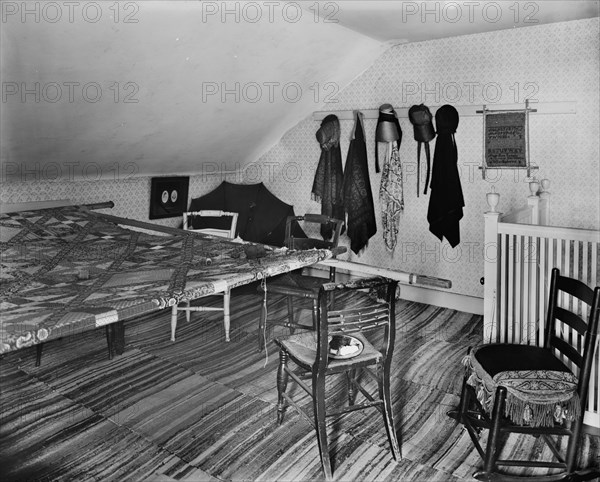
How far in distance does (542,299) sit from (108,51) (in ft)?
9.64

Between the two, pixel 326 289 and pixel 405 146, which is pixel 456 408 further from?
pixel 405 146

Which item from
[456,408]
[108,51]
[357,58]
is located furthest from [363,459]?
[357,58]

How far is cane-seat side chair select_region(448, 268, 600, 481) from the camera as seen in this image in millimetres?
2553

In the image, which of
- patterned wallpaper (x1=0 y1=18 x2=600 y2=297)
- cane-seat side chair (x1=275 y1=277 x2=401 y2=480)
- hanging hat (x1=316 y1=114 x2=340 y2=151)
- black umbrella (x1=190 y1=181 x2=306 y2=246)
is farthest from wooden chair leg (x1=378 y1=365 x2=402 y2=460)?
hanging hat (x1=316 y1=114 x2=340 y2=151)

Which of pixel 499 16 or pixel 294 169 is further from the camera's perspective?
pixel 294 169

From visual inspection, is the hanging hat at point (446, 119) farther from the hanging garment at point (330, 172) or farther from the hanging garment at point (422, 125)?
the hanging garment at point (330, 172)

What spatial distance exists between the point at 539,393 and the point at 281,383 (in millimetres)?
1300

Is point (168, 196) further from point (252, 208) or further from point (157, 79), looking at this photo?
point (157, 79)

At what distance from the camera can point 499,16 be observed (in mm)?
4227

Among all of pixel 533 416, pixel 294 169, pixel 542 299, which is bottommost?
pixel 533 416

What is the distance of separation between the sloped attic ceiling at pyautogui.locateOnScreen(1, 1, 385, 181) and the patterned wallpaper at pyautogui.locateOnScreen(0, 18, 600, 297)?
8.6 inches

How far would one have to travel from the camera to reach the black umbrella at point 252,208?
233 inches

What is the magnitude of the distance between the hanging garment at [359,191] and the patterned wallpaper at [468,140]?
8 cm

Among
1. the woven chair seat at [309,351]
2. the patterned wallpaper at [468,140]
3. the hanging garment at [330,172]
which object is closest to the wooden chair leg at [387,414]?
the woven chair seat at [309,351]
